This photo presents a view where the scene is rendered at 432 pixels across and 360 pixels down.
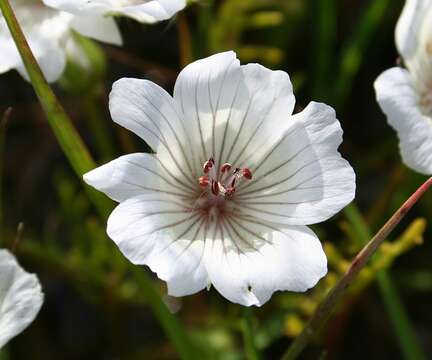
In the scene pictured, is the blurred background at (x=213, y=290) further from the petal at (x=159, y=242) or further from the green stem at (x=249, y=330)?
the petal at (x=159, y=242)

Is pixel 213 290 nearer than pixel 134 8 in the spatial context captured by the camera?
No

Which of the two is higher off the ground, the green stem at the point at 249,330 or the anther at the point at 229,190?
the anther at the point at 229,190

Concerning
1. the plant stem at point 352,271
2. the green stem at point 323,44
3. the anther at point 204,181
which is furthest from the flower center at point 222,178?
the green stem at point 323,44

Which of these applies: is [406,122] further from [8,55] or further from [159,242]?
[8,55]

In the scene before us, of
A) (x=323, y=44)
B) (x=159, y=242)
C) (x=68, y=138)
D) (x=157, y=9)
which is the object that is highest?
(x=157, y=9)

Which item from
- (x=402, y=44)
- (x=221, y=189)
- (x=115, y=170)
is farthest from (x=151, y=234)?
(x=402, y=44)

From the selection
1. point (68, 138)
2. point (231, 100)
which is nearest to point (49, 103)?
point (68, 138)
